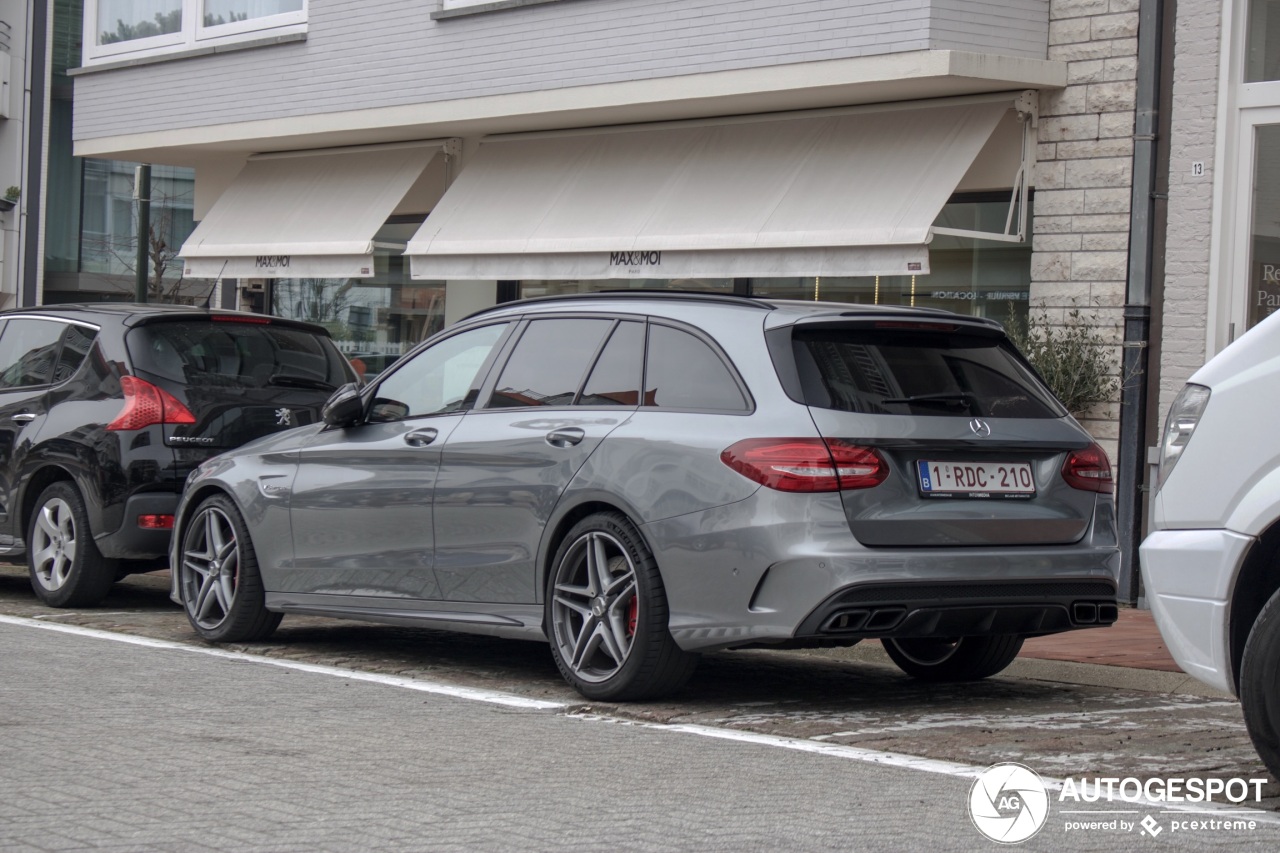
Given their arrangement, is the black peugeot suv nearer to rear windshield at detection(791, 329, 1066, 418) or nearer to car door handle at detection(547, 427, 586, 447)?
car door handle at detection(547, 427, 586, 447)

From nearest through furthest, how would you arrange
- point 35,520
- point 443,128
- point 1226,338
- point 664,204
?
1. point 35,520
2. point 1226,338
3. point 664,204
4. point 443,128

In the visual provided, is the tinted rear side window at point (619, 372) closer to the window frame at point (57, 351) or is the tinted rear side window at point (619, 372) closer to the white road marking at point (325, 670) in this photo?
the white road marking at point (325, 670)

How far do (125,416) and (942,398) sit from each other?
5.30m

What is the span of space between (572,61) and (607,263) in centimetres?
165

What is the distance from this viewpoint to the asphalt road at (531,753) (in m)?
4.88

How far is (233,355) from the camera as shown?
429 inches

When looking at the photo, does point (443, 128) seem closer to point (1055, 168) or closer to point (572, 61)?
point (572, 61)

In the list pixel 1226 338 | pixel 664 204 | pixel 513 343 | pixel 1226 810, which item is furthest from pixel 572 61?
pixel 1226 810

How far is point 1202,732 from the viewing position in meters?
6.77

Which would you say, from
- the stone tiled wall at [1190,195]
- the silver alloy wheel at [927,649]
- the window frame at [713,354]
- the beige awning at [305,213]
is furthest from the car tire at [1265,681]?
the beige awning at [305,213]

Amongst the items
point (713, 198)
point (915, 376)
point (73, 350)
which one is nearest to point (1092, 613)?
point (915, 376)

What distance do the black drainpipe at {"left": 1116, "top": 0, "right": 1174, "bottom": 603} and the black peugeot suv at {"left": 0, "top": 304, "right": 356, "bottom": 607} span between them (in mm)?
5109

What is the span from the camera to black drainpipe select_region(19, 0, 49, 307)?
3616cm

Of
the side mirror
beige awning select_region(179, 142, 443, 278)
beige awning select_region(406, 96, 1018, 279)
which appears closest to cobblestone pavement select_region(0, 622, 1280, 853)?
the side mirror
